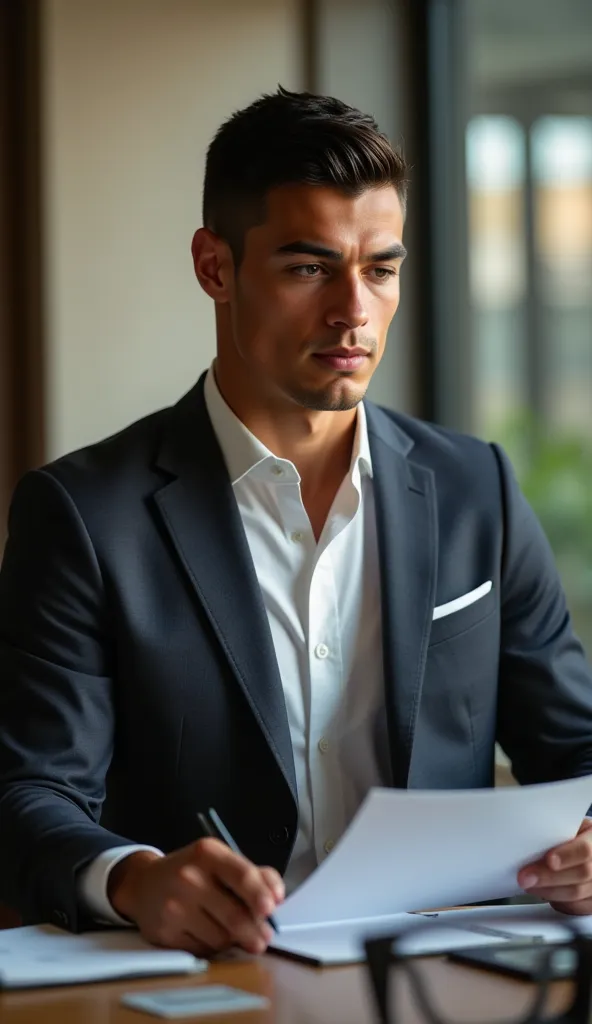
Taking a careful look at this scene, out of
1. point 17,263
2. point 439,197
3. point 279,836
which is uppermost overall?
point 439,197

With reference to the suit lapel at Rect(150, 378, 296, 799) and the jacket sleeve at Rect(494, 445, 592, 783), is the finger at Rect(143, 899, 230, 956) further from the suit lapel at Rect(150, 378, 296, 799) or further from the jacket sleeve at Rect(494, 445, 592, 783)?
the jacket sleeve at Rect(494, 445, 592, 783)

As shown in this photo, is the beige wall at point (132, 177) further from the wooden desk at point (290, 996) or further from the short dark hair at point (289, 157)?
the wooden desk at point (290, 996)

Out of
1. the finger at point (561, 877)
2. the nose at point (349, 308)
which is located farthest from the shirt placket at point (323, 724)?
the finger at point (561, 877)

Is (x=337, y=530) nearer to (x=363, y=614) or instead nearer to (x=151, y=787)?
(x=363, y=614)

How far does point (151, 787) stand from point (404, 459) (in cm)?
61

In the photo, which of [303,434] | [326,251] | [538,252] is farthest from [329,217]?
[538,252]

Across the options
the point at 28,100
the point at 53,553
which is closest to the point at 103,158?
the point at 28,100

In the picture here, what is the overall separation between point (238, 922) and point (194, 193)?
7.51 feet

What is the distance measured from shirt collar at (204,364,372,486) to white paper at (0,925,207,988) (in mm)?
737

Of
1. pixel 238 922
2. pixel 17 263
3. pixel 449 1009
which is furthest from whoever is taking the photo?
pixel 17 263

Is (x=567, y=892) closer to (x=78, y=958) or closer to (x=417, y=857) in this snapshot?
(x=417, y=857)

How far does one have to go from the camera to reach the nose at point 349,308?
1.82 m

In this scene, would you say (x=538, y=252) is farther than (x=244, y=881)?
Yes

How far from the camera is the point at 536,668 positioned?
2008mm
